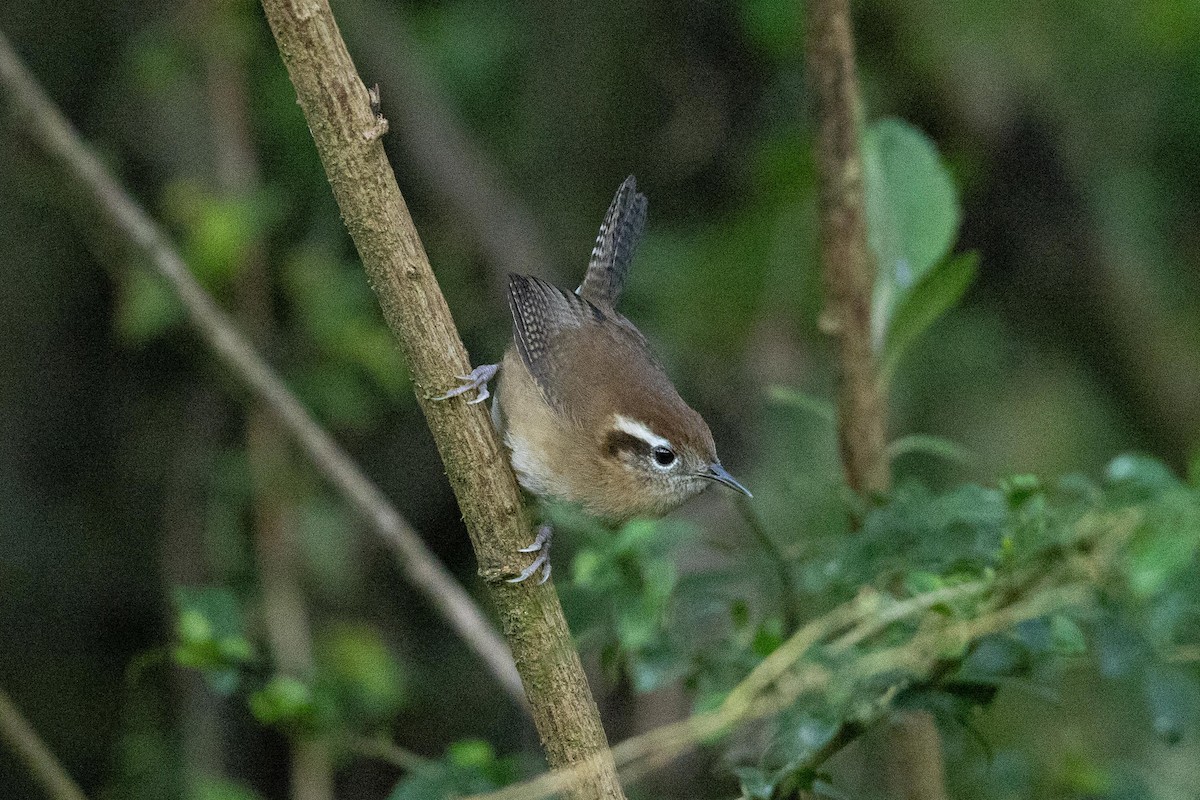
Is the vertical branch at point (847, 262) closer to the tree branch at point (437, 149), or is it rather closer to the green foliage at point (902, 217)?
the green foliage at point (902, 217)

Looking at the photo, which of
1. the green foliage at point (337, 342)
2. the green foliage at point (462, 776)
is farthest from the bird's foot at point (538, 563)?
the green foliage at point (337, 342)

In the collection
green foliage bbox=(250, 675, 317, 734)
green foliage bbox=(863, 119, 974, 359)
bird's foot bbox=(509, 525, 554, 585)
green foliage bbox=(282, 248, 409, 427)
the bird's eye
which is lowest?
green foliage bbox=(250, 675, 317, 734)

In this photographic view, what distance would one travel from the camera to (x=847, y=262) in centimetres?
317

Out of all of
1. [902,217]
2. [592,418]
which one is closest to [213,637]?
[592,418]

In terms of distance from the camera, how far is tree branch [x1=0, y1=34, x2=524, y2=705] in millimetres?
3857

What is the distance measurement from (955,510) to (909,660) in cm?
36

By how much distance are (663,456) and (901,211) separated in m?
0.97

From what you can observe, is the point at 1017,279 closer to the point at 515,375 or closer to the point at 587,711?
the point at 515,375

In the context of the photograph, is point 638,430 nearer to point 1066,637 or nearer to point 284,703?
point 284,703

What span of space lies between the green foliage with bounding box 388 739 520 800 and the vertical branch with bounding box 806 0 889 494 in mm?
1092

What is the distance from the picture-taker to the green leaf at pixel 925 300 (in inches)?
118

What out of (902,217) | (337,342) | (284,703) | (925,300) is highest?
(337,342)

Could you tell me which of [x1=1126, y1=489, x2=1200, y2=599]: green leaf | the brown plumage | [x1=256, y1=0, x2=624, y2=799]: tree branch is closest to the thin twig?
the brown plumage

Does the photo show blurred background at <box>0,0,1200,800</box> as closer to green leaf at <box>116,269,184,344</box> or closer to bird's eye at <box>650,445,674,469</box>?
green leaf at <box>116,269,184,344</box>
